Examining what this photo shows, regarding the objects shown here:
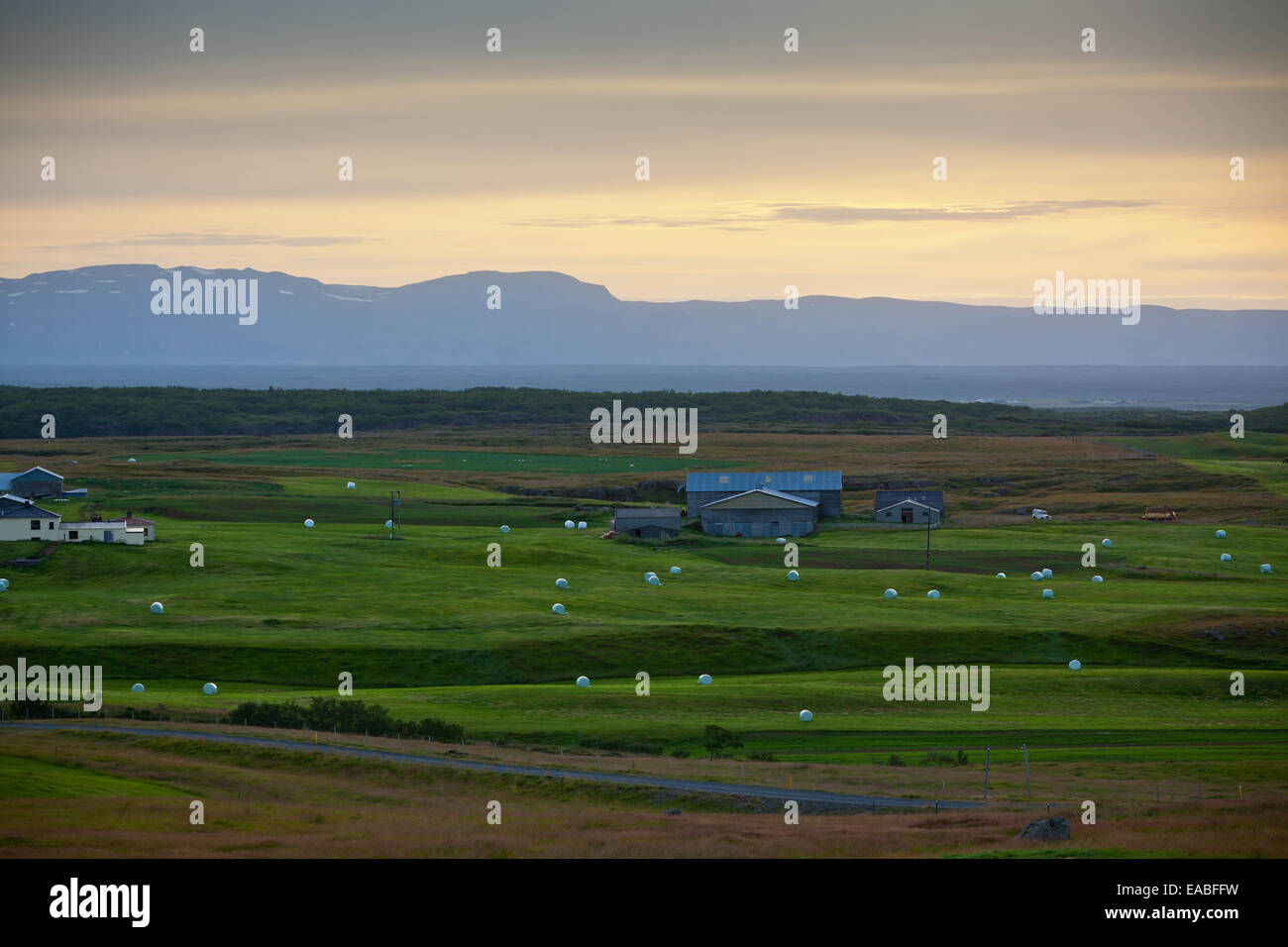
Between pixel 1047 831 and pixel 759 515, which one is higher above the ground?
pixel 759 515

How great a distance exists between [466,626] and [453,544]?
28.1 metres

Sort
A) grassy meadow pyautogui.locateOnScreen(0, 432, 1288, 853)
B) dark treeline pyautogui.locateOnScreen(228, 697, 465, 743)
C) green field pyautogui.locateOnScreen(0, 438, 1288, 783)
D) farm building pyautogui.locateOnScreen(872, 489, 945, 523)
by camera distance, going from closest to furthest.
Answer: grassy meadow pyautogui.locateOnScreen(0, 432, 1288, 853) < dark treeline pyautogui.locateOnScreen(228, 697, 465, 743) < green field pyautogui.locateOnScreen(0, 438, 1288, 783) < farm building pyautogui.locateOnScreen(872, 489, 945, 523)

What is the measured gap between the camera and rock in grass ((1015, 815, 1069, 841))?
116 ft

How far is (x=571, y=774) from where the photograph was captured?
4566cm

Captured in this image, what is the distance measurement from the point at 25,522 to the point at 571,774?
64.2m

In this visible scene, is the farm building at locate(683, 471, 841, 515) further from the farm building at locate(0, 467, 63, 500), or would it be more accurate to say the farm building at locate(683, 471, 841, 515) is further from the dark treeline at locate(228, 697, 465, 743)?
the dark treeline at locate(228, 697, 465, 743)

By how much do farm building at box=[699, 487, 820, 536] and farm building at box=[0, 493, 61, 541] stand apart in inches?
1930

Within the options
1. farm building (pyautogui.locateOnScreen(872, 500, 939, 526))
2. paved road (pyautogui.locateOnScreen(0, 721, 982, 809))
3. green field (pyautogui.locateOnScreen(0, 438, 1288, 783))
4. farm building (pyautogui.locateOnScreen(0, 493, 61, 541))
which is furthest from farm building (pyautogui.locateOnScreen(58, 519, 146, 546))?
farm building (pyautogui.locateOnScreen(872, 500, 939, 526))

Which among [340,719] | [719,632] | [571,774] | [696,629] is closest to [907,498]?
[719,632]

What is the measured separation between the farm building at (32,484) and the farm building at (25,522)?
23930 millimetres

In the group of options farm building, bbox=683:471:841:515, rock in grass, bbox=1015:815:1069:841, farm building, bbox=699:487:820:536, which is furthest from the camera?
farm building, bbox=683:471:841:515

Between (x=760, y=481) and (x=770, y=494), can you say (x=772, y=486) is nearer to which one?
(x=760, y=481)

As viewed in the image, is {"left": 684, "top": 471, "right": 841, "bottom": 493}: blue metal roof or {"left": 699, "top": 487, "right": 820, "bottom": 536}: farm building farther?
{"left": 684, "top": 471, "right": 841, "bottom": 493}: blue metal roof

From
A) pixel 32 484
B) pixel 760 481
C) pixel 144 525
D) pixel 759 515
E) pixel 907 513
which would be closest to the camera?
pixel 144 525
